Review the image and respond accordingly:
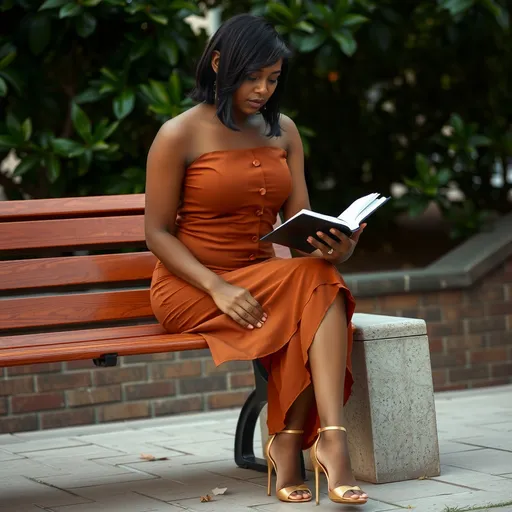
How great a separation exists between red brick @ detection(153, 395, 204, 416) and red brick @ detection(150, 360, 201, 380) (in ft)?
0.39

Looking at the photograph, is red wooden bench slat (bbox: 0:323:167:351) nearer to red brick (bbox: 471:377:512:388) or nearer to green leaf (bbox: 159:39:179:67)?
green leaf (bbox: 159:39:179:67)

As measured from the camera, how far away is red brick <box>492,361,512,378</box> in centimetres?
721

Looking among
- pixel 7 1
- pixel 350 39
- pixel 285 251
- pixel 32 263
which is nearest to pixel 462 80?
pixel 350 39

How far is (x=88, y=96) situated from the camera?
6.55 meters

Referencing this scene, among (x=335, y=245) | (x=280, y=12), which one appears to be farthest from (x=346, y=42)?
(x=335, y=245)

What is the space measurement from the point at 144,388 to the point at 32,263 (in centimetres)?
153

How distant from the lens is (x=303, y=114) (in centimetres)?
907

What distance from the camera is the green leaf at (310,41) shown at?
6.66 m

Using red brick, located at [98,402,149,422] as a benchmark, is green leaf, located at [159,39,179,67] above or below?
above

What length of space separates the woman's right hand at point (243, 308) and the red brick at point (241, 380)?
2138mm

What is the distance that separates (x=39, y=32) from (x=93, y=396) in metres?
1.86

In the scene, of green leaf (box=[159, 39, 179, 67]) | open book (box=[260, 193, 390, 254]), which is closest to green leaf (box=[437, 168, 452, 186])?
green leaf (box=[159, 39, 179, 67])

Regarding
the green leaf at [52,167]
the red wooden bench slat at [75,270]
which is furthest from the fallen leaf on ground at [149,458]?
the green leaf at [52,167]

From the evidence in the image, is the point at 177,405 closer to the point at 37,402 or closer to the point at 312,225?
the point at 37,402
